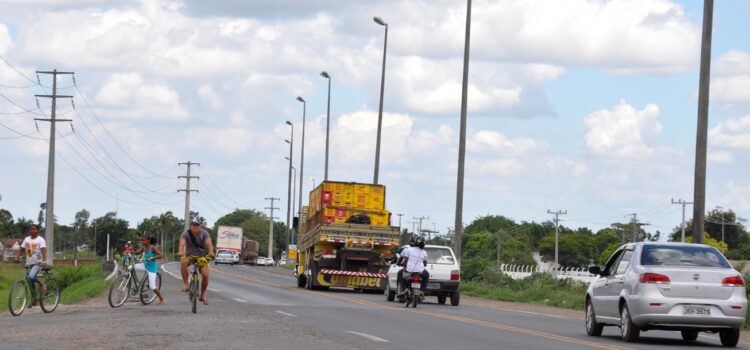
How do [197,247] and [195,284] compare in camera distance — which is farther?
[197,247]

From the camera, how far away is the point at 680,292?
18.4 metres

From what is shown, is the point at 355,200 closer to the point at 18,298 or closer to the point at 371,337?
the point at 18,298

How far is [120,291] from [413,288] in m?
7.27

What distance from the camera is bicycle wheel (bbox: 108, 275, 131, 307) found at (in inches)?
1038

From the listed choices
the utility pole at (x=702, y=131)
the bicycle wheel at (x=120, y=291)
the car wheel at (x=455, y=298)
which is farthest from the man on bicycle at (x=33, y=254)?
the utility pole at (x=702, y=131)

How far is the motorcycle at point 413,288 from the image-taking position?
100 ft

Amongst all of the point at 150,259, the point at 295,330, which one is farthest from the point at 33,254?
the point at 295,330

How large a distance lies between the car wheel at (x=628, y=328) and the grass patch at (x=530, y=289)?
54.8 ft

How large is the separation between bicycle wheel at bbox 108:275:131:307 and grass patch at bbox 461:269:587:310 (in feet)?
46.2

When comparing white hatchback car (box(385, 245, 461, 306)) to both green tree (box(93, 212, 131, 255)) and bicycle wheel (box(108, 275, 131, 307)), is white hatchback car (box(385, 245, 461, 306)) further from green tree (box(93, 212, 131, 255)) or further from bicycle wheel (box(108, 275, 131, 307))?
green tree (box(93, 212, 131, 255))

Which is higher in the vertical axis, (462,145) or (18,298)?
(462,145)

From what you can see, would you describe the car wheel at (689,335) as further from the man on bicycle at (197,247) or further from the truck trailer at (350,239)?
the truck trailer at (350,239)

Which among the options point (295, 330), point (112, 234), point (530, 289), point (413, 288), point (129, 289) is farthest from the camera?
point (112, 234)

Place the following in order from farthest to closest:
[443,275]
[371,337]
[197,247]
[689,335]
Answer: [443,275], [197,247], [689,335], [371,337]
